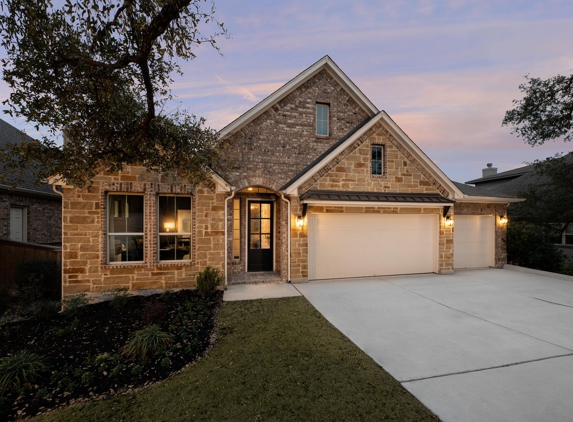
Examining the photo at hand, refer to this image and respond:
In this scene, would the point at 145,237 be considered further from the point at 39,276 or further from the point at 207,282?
the point at 39,276

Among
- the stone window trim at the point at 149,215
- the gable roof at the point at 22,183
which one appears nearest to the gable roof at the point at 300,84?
the stone window trim at the point at 149,215

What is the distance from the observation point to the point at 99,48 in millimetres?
4754

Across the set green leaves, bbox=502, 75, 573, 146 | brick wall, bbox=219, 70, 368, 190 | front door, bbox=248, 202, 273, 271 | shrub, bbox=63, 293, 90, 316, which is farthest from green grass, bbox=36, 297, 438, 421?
green leaves, bbox=502, 75, 573, 146

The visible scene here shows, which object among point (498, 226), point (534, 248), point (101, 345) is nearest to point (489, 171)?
point (534, 248)

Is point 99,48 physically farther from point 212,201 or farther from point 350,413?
point 350,413

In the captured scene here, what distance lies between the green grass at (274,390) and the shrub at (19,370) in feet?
3.51

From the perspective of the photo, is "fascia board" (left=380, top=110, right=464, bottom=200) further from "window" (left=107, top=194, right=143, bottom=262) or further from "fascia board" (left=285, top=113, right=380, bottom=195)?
"window" (left=107, top=194, right=143, bottom=262)

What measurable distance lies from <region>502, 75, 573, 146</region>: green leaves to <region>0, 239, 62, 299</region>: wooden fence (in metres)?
19.5

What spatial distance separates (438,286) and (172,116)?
9.25m

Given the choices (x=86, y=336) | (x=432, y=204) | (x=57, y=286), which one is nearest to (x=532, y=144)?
(x=432, y=204)

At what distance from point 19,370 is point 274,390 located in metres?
3.57

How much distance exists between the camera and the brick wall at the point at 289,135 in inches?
394

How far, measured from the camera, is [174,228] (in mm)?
8141

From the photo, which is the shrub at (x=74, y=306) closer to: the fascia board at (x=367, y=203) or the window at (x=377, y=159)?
the fascia board at (x=367, y=203)
